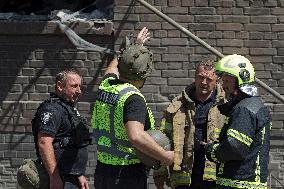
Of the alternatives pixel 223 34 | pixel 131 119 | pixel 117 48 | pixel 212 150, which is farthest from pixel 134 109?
pixel 223 34

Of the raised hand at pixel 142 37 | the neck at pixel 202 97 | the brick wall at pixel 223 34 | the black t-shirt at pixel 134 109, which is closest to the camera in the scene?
the black t-shirt at pixel 134 109

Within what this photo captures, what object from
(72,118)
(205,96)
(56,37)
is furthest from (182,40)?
(72,118)

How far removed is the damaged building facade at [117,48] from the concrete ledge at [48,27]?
1 centimetres

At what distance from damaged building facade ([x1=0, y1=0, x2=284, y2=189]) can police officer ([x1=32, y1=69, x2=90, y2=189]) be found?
2.05 metres

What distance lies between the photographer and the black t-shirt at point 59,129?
4.91 m

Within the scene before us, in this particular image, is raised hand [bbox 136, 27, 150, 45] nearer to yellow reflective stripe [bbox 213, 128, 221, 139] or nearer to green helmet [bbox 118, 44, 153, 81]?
green helmet [bbox 118, 44, 153, 81]

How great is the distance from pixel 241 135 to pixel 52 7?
14.2ft

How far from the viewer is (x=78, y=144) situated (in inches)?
200

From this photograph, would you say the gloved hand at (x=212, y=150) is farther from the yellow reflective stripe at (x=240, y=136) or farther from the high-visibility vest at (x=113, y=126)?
the high-visibility vest at (x=113, y=126)

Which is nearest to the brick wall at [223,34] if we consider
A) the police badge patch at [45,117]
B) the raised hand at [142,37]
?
the raised hand at [142,37]

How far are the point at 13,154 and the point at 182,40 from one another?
7.74ft

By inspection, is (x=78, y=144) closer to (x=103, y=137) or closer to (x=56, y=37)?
(x=103, y=137)

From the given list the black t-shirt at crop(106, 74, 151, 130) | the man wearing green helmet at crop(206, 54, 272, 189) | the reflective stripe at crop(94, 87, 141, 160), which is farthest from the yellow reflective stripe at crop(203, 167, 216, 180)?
the black t-shirt at crop(106, 74, 151, 130)

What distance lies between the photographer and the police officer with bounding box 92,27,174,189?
4.46m
